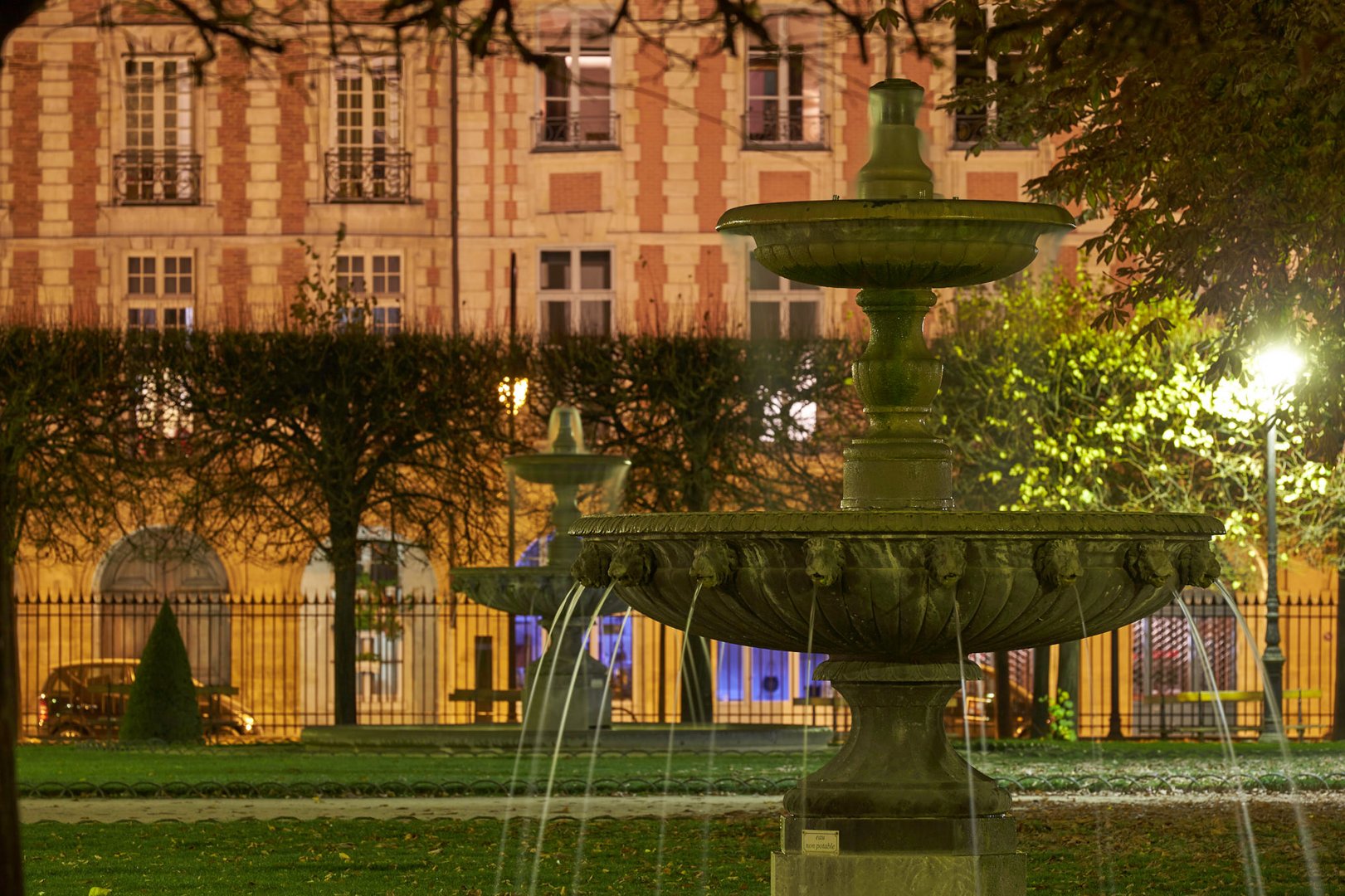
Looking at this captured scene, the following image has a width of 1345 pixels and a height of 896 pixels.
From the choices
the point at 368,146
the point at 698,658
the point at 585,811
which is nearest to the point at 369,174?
the point at 368,146

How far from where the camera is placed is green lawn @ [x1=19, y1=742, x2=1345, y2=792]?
15.1 meters

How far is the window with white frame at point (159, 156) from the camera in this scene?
33.1 metres

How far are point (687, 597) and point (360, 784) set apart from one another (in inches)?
315

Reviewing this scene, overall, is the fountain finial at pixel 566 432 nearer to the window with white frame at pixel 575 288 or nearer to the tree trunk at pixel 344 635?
the tree trunk at pixel 344 635

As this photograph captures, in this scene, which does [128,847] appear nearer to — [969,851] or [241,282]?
[969,851]

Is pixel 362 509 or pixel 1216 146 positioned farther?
pixel 362 509

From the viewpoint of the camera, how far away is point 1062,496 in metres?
25.7

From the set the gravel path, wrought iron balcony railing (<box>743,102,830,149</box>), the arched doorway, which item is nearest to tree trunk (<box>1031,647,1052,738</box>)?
wrought iron balcony railing (<box>743,102,830,149</box>)

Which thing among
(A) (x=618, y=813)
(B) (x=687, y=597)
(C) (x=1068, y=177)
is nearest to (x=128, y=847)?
(A) (x=618, y=813)

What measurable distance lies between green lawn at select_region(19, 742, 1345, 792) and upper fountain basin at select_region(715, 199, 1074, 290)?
23.0ft

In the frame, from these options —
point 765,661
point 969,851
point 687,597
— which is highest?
point 687,597

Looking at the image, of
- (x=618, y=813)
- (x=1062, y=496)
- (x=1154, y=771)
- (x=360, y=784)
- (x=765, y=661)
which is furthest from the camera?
(x=765, y=661)

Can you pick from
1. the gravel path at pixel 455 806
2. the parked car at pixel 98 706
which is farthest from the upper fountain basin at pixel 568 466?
the parked car at pixel 98 706

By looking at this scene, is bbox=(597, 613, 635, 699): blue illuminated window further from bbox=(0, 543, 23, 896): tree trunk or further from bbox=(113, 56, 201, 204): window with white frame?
bbox=(0, 543, 23, 896): tree trunk
